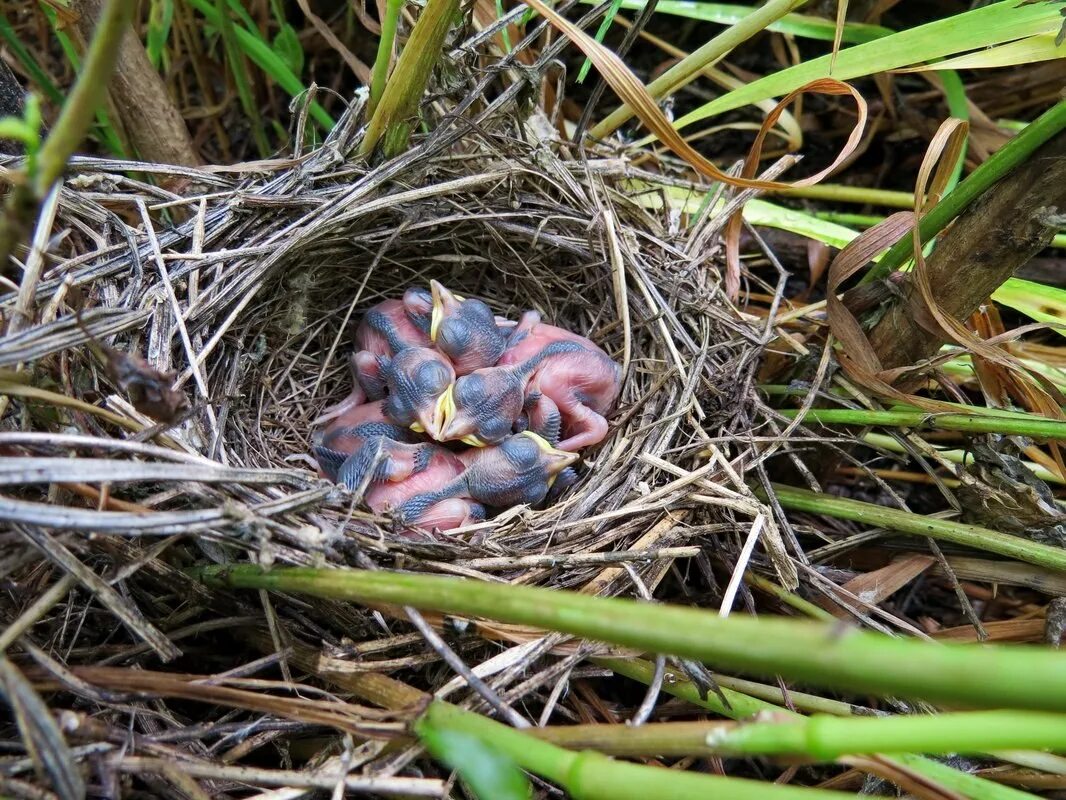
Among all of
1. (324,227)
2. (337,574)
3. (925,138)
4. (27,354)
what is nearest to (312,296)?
(324,227)

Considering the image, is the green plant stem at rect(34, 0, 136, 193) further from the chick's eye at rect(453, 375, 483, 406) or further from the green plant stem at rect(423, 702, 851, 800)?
the chick's eye at rect(453, 375, 483, 406)

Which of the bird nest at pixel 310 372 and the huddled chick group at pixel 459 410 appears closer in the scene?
the bird nest at pixel 310 372

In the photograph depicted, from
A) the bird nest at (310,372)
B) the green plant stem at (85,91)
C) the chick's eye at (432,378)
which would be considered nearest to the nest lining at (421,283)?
the bird nest at (310,372)

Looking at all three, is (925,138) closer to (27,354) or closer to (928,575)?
(928,575)

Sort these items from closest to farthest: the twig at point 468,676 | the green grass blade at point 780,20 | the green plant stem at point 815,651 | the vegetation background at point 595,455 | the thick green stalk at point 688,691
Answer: the green plant stem at point 815,651, the vegetation background at point 595,455, the twig at point 468,676, the thick green stalk at point 688,691, the green grass blade at point 780,20

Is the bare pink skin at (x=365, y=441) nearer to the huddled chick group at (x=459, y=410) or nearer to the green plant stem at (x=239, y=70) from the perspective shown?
the huddled chick group at (x=459, y=410)

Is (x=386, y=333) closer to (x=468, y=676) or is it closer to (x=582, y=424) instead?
(x=582, y=424)
